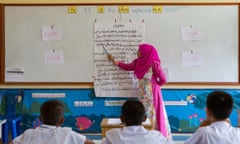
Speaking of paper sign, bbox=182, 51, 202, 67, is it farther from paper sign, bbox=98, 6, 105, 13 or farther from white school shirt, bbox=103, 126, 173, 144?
white school shirt, bbox=103, 126, 173, 144

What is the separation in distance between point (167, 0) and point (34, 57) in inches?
58.4

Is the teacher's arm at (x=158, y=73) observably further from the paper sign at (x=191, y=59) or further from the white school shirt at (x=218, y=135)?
the white school shirt at (x=218, y=135)

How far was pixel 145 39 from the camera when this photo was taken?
3.27m

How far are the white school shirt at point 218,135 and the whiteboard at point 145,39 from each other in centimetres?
147

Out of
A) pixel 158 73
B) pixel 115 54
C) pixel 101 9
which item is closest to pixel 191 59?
pixel 158 73

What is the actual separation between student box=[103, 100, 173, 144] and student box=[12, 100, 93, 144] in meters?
0.20

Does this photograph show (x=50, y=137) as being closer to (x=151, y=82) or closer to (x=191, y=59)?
(x=151, y=82)

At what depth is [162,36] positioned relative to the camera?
3273 millimetres

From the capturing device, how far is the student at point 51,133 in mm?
1846

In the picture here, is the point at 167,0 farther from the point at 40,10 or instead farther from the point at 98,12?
the point at 40,10

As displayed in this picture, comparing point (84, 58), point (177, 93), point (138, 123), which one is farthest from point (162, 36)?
point (138, 123)

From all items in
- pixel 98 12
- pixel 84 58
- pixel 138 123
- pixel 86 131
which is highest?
pixel 98 12

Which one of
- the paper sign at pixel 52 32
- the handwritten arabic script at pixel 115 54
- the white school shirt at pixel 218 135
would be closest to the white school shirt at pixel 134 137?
the white school shirt at pixel 218 135

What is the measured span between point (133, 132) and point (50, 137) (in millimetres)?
478
